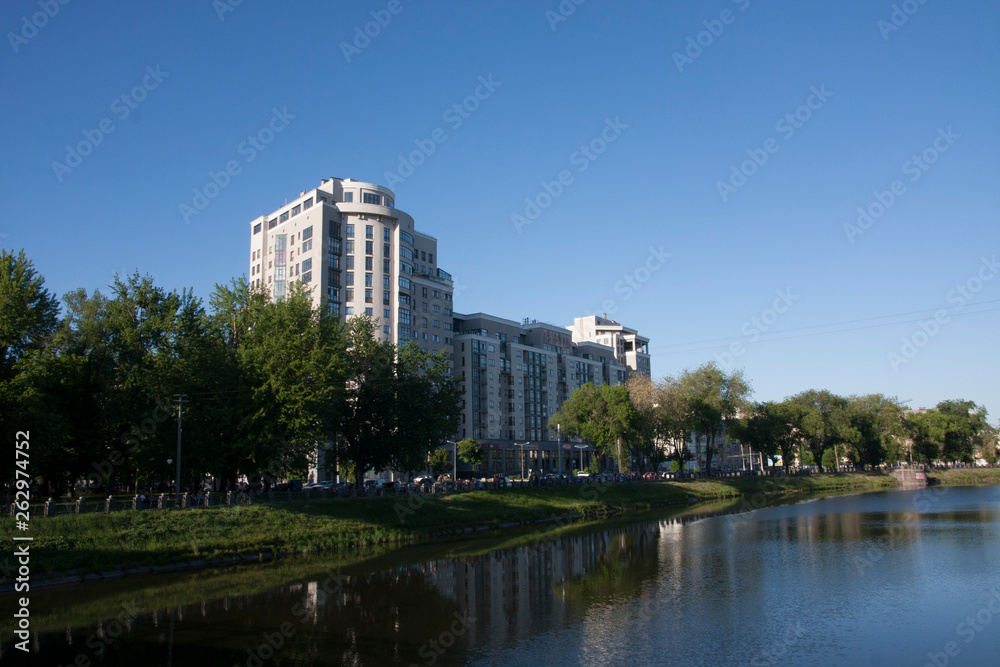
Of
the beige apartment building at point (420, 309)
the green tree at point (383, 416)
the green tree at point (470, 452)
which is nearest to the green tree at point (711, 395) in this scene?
the beige apartment building at point (420, 309)

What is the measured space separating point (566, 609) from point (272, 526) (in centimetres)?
2535

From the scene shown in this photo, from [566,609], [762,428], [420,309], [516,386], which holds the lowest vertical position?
[566,609]

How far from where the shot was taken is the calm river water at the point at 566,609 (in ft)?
73.6

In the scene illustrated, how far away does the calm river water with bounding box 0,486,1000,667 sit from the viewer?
22422 millimetres

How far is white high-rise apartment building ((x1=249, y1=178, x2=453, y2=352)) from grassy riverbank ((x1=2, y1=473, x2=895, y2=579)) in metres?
48.2

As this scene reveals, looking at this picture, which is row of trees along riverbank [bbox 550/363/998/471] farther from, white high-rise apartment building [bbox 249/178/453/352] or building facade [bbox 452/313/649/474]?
white high-rise apartment building [bbox 249/178/453/352]

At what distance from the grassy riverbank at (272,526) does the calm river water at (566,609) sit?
274 centimetres

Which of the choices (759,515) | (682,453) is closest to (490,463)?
(682,453)

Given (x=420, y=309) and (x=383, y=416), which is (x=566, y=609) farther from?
(x=420, y=309)

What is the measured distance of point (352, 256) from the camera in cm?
11244

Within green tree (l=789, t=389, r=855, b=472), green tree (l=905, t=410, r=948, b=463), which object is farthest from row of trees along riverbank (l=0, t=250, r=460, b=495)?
green tree (l=905, t=410, r=948, b=463)

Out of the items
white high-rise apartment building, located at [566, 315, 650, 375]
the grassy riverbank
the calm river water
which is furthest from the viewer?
white high-rise apartment building, located at [566, 315, 650, 375]

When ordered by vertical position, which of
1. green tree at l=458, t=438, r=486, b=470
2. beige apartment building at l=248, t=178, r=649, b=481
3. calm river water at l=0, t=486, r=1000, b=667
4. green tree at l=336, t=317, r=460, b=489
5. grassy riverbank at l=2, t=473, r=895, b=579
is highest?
beige apartment building at l=248, t=178, r=649, b=481

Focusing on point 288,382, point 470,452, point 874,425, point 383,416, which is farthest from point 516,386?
point 288,382
